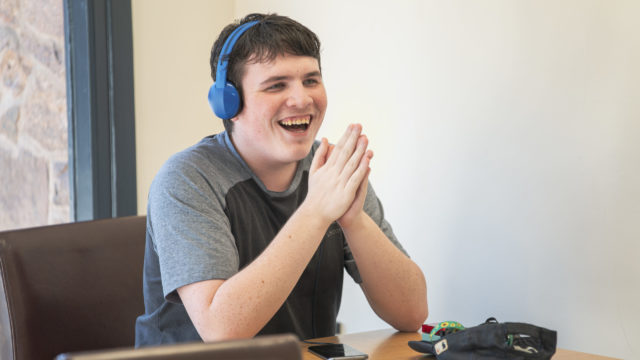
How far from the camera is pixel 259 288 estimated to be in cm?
108

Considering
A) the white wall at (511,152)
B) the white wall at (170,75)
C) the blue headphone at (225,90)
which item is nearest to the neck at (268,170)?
the blue headphone at (225,90)

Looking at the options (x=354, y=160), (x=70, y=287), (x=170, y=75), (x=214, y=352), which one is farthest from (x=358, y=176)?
(x=170, y=75)

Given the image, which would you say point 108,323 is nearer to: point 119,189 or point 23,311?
point 23,311

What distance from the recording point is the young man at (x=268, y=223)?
→ 109 cm

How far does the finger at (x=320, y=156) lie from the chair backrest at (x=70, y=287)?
48 centimetres

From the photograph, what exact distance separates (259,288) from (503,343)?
0.42 metres

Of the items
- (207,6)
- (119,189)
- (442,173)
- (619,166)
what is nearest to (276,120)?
(442,173)

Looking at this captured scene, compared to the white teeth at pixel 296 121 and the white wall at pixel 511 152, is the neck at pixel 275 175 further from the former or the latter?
the white wall at pixel 511 152

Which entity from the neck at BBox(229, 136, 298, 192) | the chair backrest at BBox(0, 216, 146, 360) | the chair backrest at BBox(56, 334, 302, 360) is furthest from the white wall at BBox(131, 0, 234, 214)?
the chair backrest at BBox(56, 334, 302, 360)

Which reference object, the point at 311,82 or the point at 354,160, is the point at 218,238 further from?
the point at 311,82

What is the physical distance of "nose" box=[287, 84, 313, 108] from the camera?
1.24 meters

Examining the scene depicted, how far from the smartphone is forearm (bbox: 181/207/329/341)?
0.11m

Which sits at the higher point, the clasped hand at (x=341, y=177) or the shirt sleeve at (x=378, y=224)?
the clasped hand at (x=341, y=177)

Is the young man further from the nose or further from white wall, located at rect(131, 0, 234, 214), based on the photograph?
white wall, located at rect(131, 0, 234, 214)
